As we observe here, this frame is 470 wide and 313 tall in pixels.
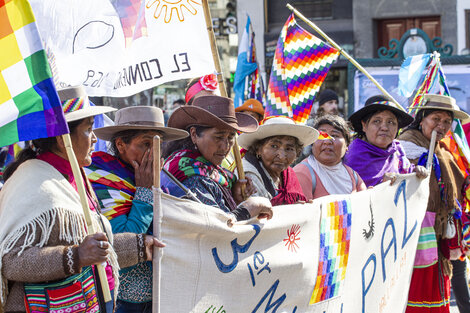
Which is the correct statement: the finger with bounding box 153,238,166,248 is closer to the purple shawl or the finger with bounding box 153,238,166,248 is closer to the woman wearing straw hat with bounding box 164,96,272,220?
the woman wearing straw hat with bounding box 164,96,272,220

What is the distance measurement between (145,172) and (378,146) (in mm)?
2574

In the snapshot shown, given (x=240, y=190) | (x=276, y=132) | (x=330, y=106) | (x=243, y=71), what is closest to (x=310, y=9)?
(x=330, y=106)

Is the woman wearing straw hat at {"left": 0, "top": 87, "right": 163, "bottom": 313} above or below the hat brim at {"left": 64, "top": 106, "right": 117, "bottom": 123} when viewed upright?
below

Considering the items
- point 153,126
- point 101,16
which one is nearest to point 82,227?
point 153,126

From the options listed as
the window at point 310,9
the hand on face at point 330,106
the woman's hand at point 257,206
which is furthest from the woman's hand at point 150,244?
the window at point 310,9

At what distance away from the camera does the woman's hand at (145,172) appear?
3342 mm

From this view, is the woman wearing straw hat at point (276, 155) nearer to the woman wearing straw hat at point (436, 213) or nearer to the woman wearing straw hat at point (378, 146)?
the woman wearing straw hat at point (378, 146)

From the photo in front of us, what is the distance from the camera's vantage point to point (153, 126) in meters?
3.53

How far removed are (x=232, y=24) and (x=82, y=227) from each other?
1585 centimetres

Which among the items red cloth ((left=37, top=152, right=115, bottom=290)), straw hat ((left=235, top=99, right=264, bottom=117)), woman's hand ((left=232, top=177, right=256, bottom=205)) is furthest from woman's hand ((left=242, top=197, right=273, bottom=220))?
straw hat ((left=235, top=99, right=264, bottom=117))

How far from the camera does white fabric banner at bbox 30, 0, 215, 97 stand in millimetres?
3945

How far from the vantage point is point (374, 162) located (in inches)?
211

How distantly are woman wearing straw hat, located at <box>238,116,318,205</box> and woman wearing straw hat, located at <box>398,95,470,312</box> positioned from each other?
57.1 inches

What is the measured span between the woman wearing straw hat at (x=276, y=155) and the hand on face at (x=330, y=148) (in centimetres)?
46
